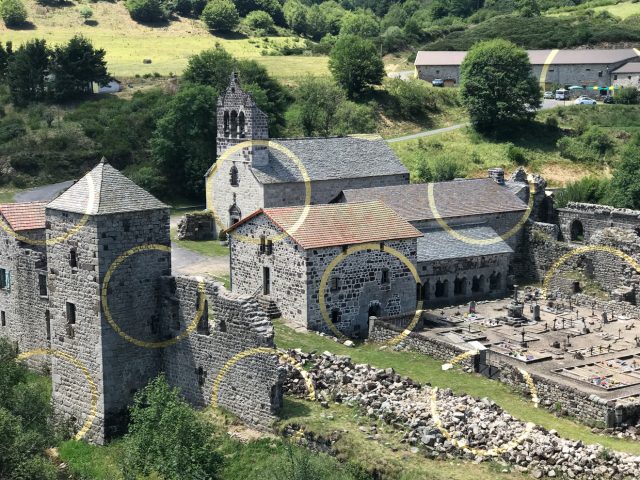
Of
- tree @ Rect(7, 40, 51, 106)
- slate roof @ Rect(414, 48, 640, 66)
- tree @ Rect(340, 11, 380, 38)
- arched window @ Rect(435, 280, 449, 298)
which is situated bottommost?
arched window @ Rect(435, 280, 449, 298)

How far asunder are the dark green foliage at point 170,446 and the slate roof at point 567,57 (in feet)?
257

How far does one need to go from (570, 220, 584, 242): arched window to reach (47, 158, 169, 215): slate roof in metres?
32.9

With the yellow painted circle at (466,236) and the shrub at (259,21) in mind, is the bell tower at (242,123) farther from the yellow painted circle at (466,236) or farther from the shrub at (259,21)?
the shrub at (259,21)

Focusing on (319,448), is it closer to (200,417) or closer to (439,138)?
(200,417)

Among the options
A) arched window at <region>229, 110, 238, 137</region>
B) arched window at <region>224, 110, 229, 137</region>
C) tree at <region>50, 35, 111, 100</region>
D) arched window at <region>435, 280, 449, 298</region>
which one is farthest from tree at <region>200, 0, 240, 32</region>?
arched window at <region>435, 280, 449, 298</region>

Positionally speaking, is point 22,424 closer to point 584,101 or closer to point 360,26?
point 584,101

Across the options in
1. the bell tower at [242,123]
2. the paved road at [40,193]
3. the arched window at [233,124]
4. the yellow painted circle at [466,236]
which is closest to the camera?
the yellow painted circle at [466,236]

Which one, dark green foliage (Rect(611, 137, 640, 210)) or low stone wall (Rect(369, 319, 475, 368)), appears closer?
low stone wall (Rect(369, 319, 475, 368))

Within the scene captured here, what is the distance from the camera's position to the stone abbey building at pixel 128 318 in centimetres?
2750

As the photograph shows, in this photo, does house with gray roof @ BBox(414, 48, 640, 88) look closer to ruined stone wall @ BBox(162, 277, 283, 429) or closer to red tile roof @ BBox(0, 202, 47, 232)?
red tile roof @ BBox(0, 202, 47, 232)

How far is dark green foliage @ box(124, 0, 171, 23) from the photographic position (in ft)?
398

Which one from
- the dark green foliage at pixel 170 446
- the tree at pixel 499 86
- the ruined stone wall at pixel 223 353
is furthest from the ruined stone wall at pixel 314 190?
the tree at pixel 499 86

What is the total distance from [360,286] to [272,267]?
391cm

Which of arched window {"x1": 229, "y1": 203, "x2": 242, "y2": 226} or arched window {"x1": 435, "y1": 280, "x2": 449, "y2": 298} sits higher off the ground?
arched window {"x1": 229, "y1": 203, "x2": 242, "y2": 226}
